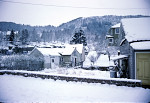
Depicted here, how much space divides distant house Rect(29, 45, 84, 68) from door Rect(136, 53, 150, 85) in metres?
20.5

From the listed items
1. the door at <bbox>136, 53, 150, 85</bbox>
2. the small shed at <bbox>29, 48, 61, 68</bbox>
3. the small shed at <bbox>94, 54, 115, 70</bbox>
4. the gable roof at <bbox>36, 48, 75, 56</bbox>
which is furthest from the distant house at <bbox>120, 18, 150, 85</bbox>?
the gable roof at <bbox>36, 48, 75, 56</bbox>

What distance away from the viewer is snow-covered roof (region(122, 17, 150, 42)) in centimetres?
1221

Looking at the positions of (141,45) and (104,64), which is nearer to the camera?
(141,45)

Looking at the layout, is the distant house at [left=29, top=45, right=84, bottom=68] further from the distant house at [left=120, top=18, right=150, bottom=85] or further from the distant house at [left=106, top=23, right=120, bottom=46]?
the distant house at [left=120, top=18, right=150, bottom=85]

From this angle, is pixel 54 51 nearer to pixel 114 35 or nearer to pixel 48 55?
pixel 48 55

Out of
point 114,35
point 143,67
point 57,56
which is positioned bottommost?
point 143,67

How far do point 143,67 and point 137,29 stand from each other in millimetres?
4440

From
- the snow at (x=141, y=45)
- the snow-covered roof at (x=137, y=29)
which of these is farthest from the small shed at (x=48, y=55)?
the snow at (x=141, y=45)

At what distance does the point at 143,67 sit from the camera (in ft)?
36.4

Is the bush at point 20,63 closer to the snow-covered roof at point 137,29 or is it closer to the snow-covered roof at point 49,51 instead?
the snow-covered roof at point 49,51

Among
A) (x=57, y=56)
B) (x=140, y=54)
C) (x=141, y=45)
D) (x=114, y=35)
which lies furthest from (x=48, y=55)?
(x=141, y=45)

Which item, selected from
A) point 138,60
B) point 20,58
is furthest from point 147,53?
point 20,58

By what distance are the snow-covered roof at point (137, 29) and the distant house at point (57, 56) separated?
1889 cm

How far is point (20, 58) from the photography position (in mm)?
23891
